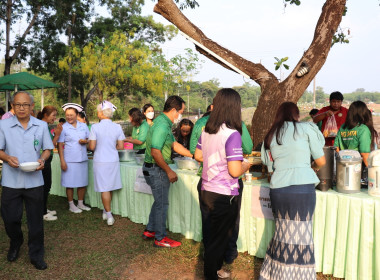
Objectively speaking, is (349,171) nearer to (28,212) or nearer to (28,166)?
(28,166)

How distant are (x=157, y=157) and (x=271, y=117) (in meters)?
2.04

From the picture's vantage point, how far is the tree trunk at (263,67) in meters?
4.33

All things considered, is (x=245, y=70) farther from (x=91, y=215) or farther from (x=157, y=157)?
(x=91, y=215)

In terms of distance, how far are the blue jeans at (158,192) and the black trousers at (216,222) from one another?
33.7 inches

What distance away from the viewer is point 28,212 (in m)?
3.00

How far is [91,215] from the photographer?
15.4 ft

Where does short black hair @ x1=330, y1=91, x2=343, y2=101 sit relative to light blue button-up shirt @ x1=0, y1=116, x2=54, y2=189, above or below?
above

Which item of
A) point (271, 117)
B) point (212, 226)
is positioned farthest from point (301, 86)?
point (212, 226)

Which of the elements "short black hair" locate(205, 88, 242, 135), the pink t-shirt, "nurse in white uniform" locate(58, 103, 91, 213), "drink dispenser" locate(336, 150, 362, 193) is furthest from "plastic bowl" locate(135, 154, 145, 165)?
"drink dispenser" locate(336, 150, 362, 193)

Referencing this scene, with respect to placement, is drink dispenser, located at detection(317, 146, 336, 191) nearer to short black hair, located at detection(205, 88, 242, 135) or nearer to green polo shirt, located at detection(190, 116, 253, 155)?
green polo shirt, located at detection(190, 116, 253, 155)

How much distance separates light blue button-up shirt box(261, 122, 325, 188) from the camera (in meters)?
2.28

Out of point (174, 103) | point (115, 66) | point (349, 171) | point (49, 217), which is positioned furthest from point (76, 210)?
point (115, 66)

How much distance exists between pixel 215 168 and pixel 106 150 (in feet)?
6.92

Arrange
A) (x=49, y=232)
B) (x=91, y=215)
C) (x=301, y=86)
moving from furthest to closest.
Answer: (x=91, y=215) → (x=301, y=86) → (x=49, y=232)
